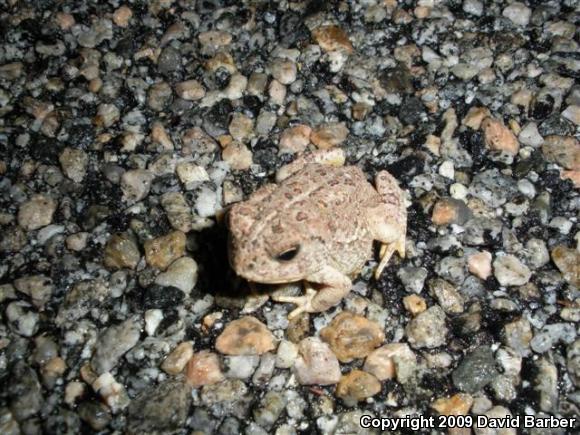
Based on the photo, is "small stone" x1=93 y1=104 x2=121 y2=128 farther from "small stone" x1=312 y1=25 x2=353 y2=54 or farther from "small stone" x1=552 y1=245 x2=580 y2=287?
"small stone" x1=552 y1=245 x2=580 y2=287

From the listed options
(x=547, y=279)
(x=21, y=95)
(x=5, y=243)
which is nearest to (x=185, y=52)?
(x=21, y=95)

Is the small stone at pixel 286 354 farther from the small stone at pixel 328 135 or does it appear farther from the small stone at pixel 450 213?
the small stone at pixel 328 135

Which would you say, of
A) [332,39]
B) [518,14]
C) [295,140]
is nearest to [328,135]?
[295,140]

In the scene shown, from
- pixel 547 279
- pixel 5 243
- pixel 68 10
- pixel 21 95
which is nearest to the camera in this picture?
pixel 547 279

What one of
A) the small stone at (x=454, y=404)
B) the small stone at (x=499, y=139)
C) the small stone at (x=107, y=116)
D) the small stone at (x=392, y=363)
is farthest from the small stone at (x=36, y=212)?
the small stone at (x=499, y=139)

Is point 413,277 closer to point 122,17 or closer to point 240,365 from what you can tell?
point 240,365

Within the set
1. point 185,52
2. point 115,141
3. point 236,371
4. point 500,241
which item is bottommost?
point 236,371

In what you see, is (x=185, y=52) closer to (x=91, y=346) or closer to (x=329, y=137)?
(x=329, y=137)
